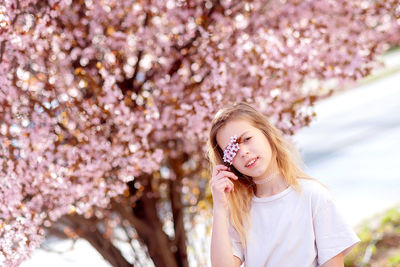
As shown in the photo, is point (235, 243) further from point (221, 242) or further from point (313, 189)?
point (313, 189)

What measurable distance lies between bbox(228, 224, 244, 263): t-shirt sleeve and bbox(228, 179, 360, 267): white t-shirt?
1cm

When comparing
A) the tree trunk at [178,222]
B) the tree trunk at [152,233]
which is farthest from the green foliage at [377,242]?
→ the tree trunk at [152,233]

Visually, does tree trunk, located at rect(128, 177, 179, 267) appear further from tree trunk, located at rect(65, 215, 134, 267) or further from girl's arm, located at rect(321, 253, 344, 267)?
girl's arm, located at rect(321, 253, 344, 267)

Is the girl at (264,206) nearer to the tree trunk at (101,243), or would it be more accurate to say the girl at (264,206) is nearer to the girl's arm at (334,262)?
the girl's arm at (334,262)

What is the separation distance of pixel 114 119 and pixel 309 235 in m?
1.30

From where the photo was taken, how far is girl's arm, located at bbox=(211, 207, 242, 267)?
87.0 inches

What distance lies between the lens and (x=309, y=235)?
7.02ft

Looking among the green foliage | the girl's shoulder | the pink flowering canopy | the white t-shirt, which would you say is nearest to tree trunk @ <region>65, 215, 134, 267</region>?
the pink flowering canopy

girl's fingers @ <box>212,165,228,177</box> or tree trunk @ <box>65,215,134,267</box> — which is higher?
tree trunk @ <box>65,215,134,267</box>

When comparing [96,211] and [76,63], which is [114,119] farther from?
[96,211]

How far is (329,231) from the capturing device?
6.96 feet

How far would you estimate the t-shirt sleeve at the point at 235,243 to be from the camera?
2291 millimetres

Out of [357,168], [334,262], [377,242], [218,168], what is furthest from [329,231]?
[357,168]

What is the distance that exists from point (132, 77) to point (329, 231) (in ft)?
5.91
